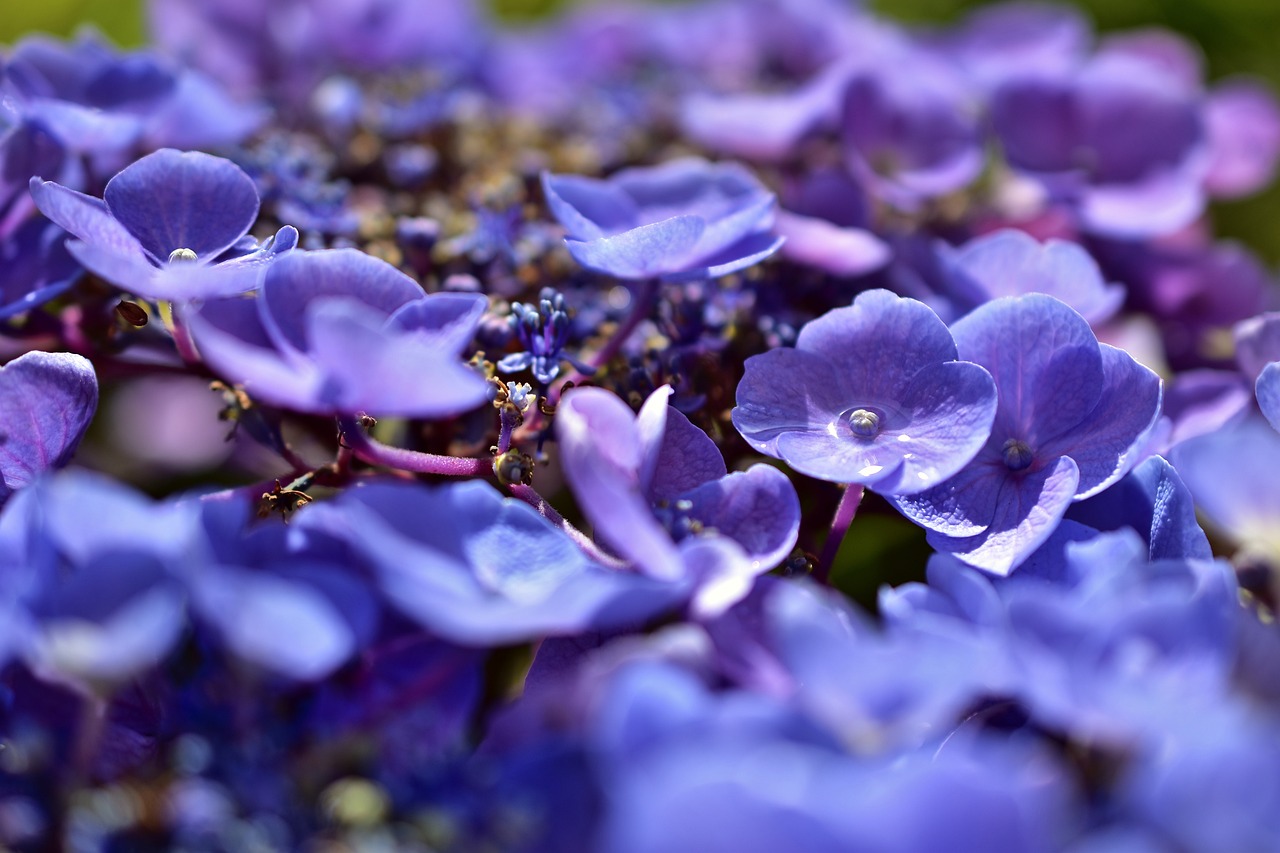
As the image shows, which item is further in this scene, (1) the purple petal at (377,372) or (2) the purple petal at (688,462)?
(2) the purple petal at (688,462)

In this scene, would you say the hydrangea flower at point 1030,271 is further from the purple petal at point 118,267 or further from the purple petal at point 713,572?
the purple petal at point 118,267

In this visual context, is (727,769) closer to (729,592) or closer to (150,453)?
(729,592)

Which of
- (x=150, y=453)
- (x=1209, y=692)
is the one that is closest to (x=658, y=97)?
(x=150, y=453)

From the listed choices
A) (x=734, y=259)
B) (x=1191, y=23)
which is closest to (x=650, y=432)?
(x=734, y=259)

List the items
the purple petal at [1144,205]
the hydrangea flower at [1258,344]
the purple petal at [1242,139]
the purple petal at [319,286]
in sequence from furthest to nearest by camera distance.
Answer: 1. the purple petal at [1242,139]
2. the purple petal at [1144,205]
3. the hydrangea flower at [1258,344]
4. the purple petal at [319,286]

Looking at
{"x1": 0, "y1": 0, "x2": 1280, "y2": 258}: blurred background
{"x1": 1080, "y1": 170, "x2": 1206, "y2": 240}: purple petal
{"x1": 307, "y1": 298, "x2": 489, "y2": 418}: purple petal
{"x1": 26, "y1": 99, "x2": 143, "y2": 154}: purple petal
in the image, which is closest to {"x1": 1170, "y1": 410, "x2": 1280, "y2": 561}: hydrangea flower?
{"x1": 307, "y1": 298, "x2": 489, "y2": 418}: purple petal

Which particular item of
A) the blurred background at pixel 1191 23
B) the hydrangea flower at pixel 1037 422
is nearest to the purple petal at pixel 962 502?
the hydrangea flower at pixel 1037 422

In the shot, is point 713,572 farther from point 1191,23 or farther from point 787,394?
point 1191,23
